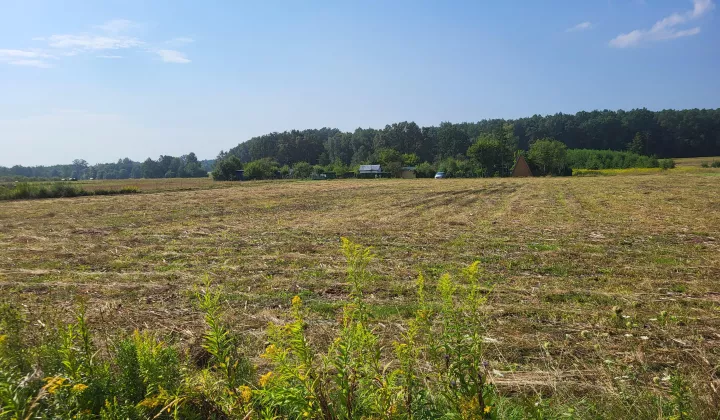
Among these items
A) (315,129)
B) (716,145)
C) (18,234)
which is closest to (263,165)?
(18,234)

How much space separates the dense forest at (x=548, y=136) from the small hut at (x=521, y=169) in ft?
106

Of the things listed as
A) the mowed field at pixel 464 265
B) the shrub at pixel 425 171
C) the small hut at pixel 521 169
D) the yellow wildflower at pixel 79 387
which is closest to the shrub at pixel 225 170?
the shrub at pixel 425 171

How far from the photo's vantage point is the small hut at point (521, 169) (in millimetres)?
70125

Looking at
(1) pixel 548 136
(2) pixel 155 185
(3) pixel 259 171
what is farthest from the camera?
(1) pixel 548 136

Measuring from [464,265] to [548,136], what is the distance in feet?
436

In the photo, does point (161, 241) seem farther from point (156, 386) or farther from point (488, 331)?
point (156, 386)

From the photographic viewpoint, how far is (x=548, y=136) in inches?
5020

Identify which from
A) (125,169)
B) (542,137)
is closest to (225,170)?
(542,137)

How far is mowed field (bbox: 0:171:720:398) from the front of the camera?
456cm

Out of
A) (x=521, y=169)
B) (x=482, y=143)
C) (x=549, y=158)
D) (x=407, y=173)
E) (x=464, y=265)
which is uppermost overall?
(x=482, y=143)

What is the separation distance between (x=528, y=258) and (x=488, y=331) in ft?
15.7

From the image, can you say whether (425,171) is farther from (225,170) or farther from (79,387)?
(79,387)

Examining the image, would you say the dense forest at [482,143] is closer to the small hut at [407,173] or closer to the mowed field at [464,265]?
the small hut at [407,173]

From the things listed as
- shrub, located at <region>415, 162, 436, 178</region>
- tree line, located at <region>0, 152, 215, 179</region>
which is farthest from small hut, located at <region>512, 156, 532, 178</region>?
tree line, located at <region>0, 152, 215, 179</region>
